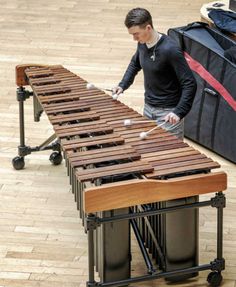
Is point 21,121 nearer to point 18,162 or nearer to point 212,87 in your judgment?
point 18,162

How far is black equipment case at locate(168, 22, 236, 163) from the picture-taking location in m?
5.48

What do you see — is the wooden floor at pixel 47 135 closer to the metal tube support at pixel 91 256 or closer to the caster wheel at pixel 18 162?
the caster wheel at pixel 18 162

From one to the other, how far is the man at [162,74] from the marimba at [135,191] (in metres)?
0.15

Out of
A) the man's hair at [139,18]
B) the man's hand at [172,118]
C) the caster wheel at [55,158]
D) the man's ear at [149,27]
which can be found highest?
the man's hair at [139,18]

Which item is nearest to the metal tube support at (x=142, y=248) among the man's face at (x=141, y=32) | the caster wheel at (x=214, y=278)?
the caster wheel at (x=214, y=278)

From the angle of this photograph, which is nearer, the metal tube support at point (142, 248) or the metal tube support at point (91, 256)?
the metal tube support at point (91, 256)

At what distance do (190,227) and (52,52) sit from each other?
3.74 m

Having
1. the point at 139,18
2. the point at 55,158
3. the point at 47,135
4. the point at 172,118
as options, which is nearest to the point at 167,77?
the point at 172,118

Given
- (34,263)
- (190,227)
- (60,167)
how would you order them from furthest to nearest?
(60,167) → (34,263) → (190,227)

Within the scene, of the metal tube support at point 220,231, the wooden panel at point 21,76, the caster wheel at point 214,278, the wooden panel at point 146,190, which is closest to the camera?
the wooden panel at point 146,190

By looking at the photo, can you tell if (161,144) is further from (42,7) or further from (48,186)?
(42,7)

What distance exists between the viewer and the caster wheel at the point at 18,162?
18.2 feet

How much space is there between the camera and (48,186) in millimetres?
5363

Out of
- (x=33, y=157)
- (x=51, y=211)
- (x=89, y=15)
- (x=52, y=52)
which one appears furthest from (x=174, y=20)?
(x=51, y=211)
